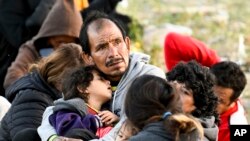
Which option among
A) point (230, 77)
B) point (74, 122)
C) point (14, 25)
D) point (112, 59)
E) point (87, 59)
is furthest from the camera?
point (14, 25)

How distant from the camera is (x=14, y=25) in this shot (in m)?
9.05

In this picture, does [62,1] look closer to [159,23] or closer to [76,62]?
[76,62]

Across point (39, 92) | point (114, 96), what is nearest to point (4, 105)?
point (39, 92)

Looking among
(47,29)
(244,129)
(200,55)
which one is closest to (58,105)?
(244,129)

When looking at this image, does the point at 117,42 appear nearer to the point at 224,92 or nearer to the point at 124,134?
the point at 124,134

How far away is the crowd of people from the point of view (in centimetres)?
481

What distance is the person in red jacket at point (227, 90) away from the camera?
6285 millimetres

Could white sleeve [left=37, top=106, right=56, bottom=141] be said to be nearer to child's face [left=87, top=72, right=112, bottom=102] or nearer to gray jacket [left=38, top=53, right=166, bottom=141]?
gray jacket [left=38, top=53, right=166, bottom=141]

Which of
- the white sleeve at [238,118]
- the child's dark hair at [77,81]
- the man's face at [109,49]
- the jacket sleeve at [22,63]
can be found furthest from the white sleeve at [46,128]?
the jacket sleeve at [22,63]

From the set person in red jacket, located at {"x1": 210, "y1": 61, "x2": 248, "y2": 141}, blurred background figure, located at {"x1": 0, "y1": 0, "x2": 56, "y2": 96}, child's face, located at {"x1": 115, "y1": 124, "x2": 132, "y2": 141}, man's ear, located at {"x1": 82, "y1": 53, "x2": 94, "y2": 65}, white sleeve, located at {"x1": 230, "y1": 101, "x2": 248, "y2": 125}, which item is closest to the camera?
child's face, located at {"x1": 115, "y1": 124, "x2": 132, "y2": 141}

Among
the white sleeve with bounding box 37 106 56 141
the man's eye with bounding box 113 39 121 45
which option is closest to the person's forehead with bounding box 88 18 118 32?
the man's eye with bounding box 113 39 121 45

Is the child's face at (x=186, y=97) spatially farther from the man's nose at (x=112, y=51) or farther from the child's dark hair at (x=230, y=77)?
the child's dark hair at (x=230, y=77)

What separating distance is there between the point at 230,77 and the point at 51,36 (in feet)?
6.64

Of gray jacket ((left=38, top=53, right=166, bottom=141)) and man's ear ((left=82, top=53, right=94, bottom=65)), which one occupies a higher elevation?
man's ear ((left=82, top=53, right=94, bottom=65))
